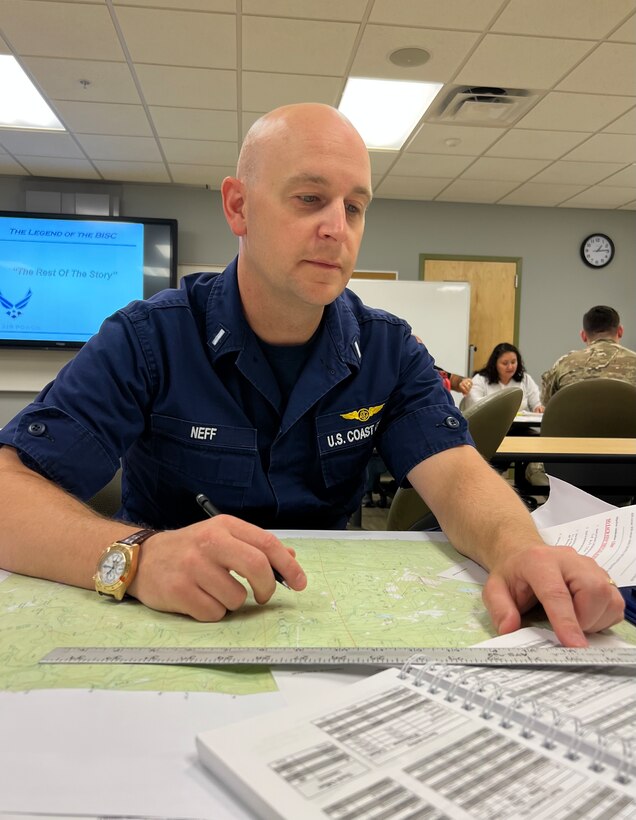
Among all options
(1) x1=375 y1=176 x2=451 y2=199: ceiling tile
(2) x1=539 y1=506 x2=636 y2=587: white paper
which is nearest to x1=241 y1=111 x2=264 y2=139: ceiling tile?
(1) x1=375 y1=176 x2=451 y2=199: ceiling tile

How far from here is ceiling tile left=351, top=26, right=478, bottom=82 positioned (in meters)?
3.04

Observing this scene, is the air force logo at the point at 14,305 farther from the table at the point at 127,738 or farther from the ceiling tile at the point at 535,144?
the table at the point at 127,738

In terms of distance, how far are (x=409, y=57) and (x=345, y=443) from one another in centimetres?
294

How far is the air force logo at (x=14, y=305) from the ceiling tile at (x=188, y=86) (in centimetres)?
238

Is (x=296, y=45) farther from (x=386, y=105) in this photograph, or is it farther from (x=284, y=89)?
(x=386, y=105)

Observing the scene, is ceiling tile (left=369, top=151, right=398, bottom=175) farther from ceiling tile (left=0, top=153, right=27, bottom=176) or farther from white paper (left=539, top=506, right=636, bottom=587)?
white paper (left=539, top=506, right=636, bottom=587)

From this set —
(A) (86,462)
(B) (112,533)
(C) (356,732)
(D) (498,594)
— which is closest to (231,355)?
(A) (86,462)

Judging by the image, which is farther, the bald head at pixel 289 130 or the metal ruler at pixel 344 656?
the bald head at pixel 289 130

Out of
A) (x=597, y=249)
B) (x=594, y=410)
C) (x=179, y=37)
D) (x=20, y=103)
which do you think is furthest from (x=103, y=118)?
(x=597, y=249)

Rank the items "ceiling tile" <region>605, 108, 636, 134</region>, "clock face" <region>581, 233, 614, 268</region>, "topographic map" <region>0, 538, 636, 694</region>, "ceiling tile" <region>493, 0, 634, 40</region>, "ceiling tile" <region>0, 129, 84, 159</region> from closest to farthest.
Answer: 1. "topographic map" <region>0, 538, 636, 694</region>
2. "ceiling tile" <region>493, 0, 634, 40</region>
3. "ceiling tile" <region>605, 108, 636, 134</region>
4. "ceiling tile" <region>0, 129, 84, 159</region>
5. "clock face" <region>581, 233, 614, 268</region>

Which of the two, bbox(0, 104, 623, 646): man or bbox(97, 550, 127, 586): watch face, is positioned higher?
bbox(0, 104, 623, 646): man

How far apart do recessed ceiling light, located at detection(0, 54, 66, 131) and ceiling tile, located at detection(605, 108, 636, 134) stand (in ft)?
12.2

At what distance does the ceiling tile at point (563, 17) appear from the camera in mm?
2789

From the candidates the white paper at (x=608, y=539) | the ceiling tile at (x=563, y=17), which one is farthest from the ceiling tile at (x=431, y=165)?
the white paper at (x=608, y=539)
